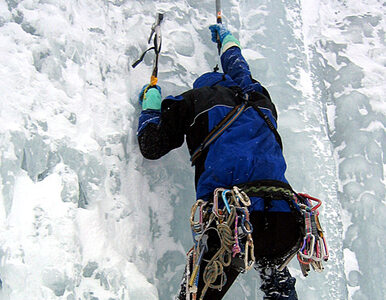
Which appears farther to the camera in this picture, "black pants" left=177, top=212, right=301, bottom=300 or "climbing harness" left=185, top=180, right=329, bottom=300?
"black pants" left=177, top=212, right=301, bottom=300

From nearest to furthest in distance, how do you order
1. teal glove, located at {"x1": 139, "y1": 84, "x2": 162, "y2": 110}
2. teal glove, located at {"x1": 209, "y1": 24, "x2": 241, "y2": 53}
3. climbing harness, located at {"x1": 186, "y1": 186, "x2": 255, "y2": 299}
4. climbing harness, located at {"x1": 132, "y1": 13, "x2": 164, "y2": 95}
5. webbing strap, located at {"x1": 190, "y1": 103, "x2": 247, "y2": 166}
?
1. climbing harness, located at {"x1": 186, "y1": 186, "x2": 255, "y2": 299}
2. webbing strap, located at {"x1": 190, "y1": 103, "x2": 247, "y2": 166}
3. teal glove, located at {"x1": 139, "y1": 84, "x2": 162, "y2": 110}
4. climbing harness, located at {"x1": 132, "y1": 13, "x2": 164, "y2": 95}
5. teal glove, located at {"x1": 209, "y1": 24, "x2": 241, "y2": 53}

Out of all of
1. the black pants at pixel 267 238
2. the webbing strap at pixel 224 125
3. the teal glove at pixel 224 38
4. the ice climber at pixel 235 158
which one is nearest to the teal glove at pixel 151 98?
the ice climber at pixel 235 158

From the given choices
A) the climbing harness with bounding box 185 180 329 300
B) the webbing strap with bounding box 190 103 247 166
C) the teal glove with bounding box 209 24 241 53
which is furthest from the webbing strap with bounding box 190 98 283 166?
the teal glove with bounding box 209 24 241 53

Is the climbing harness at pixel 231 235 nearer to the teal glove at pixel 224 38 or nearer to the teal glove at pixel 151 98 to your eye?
the teal glove at pixel 151 98

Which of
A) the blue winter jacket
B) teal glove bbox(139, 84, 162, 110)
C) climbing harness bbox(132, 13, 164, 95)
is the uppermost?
climbing harness bbox(132, 13, 164, 95)

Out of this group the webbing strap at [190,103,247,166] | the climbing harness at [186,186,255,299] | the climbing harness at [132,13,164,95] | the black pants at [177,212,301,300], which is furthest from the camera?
the climbing harness at [132,13,164,95]

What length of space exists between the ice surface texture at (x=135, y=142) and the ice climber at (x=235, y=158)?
0.20 metres

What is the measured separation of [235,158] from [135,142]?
571 millimetres

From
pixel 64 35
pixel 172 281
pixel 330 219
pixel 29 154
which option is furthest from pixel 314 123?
pixel 29 154

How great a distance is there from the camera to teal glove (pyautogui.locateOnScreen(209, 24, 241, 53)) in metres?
2.17

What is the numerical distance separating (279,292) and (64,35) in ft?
4.37

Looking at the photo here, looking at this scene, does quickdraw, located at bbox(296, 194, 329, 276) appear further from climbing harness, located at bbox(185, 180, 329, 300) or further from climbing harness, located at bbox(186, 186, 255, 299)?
climbing harness, located at bbox(186, 186, 255, 299)

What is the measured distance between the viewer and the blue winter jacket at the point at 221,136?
1.48m

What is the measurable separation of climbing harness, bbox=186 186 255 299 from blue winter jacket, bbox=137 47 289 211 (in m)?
0.09
